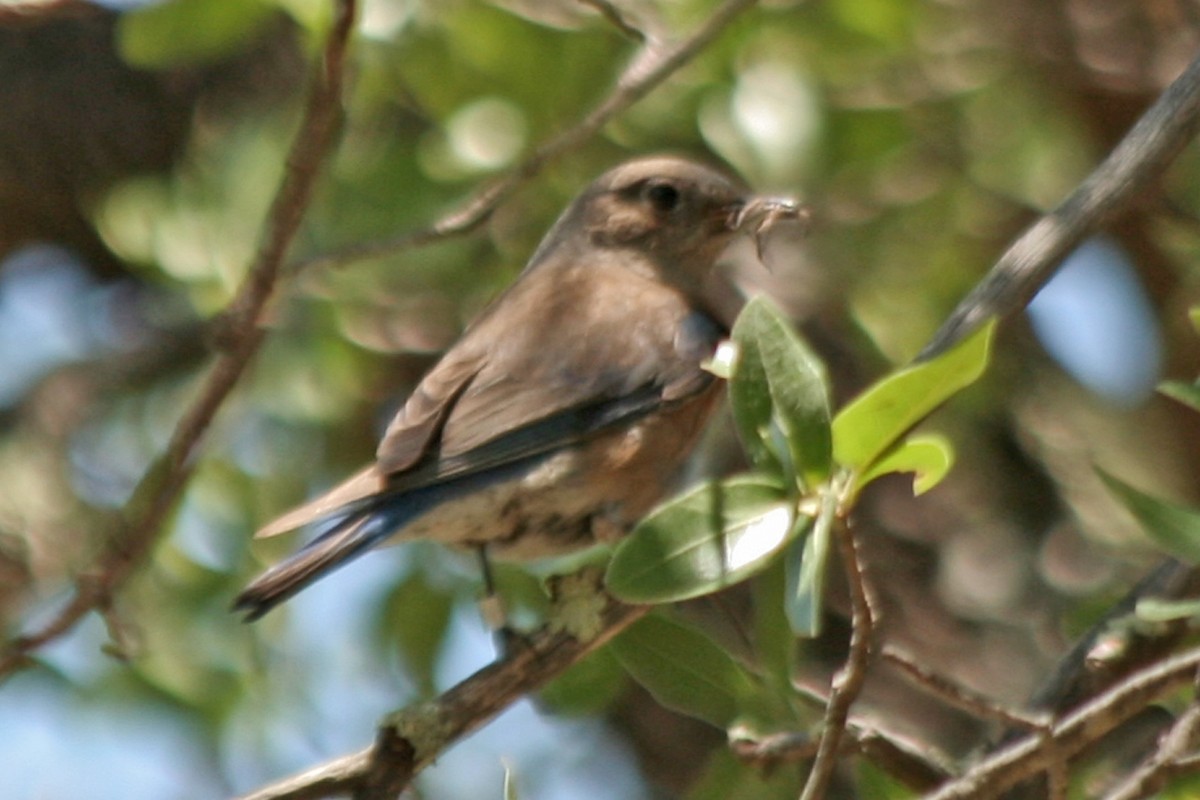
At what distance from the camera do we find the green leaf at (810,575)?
2373mm

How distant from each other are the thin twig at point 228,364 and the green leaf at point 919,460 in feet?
4.91

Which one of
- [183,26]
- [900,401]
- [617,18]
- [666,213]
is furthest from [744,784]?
[666,213]

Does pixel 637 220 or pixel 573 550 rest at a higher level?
pixel 637 220

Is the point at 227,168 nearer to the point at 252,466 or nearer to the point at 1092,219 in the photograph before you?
the point at 252,466

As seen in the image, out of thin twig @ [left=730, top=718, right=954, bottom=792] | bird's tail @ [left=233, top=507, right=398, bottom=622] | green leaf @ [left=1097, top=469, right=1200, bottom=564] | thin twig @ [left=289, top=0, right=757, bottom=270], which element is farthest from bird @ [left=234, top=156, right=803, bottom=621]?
green leaf @ [left=1097, top=469, right=1200, bottom=564]

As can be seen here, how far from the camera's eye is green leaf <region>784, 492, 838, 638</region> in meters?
2.37

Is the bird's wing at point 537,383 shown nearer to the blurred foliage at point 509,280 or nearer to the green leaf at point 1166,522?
the blurred foliage at point 509,280

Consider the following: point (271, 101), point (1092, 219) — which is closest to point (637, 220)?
point (271, 101)

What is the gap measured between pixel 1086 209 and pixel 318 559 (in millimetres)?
1782

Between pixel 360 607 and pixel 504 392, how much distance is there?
3.06 feet

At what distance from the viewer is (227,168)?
531 cm

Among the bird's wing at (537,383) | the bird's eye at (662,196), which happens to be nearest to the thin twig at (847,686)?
the bird's wing at (537,383)

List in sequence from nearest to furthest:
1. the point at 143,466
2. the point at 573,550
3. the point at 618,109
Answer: the point at 618,109, the point at 573,550, the point at 143,466

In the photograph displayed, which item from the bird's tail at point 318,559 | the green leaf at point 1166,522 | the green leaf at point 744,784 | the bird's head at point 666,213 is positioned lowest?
the green leaf at point 744,784
